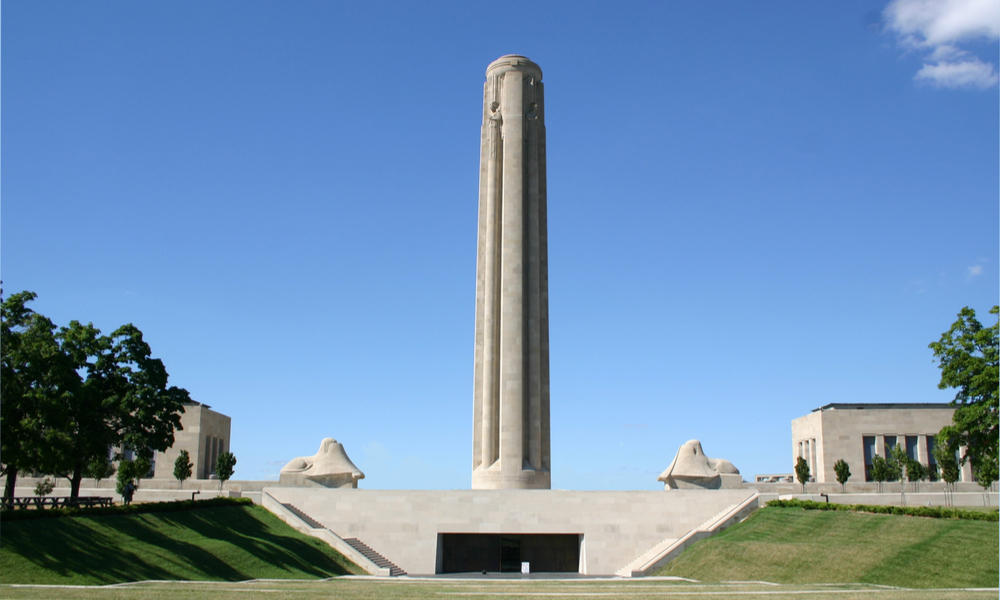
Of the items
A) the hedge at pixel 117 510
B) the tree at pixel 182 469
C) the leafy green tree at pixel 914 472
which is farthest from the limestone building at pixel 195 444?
the leafy green tree at pixel 914 472

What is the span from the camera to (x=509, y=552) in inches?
1639

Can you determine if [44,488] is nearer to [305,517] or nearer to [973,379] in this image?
[305,517]

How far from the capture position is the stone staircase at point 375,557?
37.8 m

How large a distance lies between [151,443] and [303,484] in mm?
9141

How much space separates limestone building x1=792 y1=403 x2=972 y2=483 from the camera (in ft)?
194

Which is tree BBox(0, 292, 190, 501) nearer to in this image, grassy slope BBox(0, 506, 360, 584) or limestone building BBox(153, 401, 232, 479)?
grassy slope BBox(0, 506, 360, 584)

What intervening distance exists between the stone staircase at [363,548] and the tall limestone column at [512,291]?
9201 mm

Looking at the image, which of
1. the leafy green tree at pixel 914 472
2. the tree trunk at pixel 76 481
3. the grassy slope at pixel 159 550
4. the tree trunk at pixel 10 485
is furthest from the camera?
the leafy green tree at pixel 914 472

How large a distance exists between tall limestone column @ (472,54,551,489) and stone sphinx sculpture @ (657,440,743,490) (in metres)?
7.03

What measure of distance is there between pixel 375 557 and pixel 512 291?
16929mm

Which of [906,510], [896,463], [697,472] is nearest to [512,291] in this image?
[697,472]

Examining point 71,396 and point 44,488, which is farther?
point 44,488

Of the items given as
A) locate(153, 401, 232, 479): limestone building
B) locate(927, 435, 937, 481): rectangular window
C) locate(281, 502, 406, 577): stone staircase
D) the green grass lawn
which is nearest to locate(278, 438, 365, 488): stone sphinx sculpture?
locate(281, 502, 406, 577): stone staircase

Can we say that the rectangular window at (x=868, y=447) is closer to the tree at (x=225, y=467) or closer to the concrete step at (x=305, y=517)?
the concrete step at (x=305, y=517)
